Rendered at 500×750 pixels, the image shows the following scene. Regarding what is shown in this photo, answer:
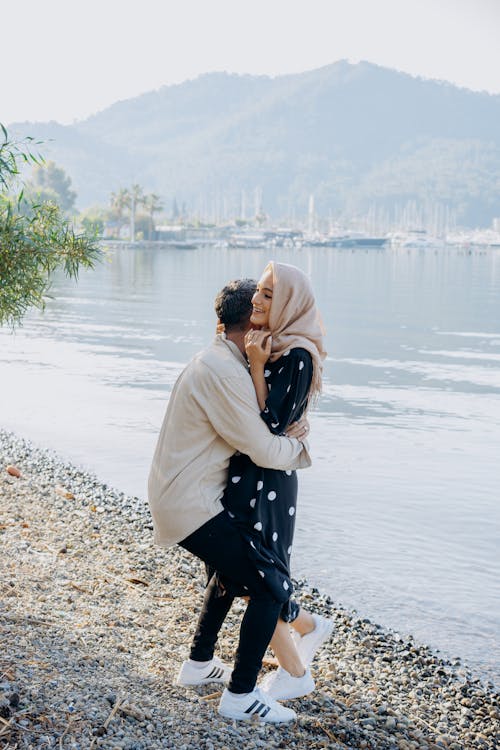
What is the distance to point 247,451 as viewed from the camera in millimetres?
3846

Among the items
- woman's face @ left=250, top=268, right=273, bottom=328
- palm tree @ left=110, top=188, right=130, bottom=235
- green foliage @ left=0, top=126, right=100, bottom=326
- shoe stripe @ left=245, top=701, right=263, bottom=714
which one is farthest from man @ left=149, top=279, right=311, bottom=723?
palm tree @ left=110, top=188, right=130, bottom=235

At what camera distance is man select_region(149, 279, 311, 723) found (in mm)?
3855

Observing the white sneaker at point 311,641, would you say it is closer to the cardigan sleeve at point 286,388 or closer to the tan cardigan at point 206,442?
the tan cardigan at point 206,442

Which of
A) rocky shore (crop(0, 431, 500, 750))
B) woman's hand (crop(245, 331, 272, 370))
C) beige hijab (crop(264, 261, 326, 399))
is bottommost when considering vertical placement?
rocky shore (crop(0, 431, 500, 750))

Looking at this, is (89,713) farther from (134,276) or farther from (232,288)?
(134,276)

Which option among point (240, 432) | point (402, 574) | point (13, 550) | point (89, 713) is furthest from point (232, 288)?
point (402, 574)

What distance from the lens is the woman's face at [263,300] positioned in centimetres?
391

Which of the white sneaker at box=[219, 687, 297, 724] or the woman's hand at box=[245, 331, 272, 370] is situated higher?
the woman's hand at box=[245, 331, 272, 370]

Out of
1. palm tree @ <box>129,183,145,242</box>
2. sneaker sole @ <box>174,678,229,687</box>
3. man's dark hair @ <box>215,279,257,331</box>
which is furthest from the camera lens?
palm tree @ <box>129,183,145,242</box>

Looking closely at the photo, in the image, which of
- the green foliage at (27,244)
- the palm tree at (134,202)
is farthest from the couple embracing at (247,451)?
the palm tree at (134,202)

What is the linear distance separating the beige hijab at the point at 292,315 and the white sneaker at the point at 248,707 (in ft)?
4.83

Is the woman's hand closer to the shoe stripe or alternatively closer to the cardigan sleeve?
the cardigan sleeve

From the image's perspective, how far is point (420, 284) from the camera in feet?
235

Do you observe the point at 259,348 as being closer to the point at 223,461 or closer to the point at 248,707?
the point at 223,461
